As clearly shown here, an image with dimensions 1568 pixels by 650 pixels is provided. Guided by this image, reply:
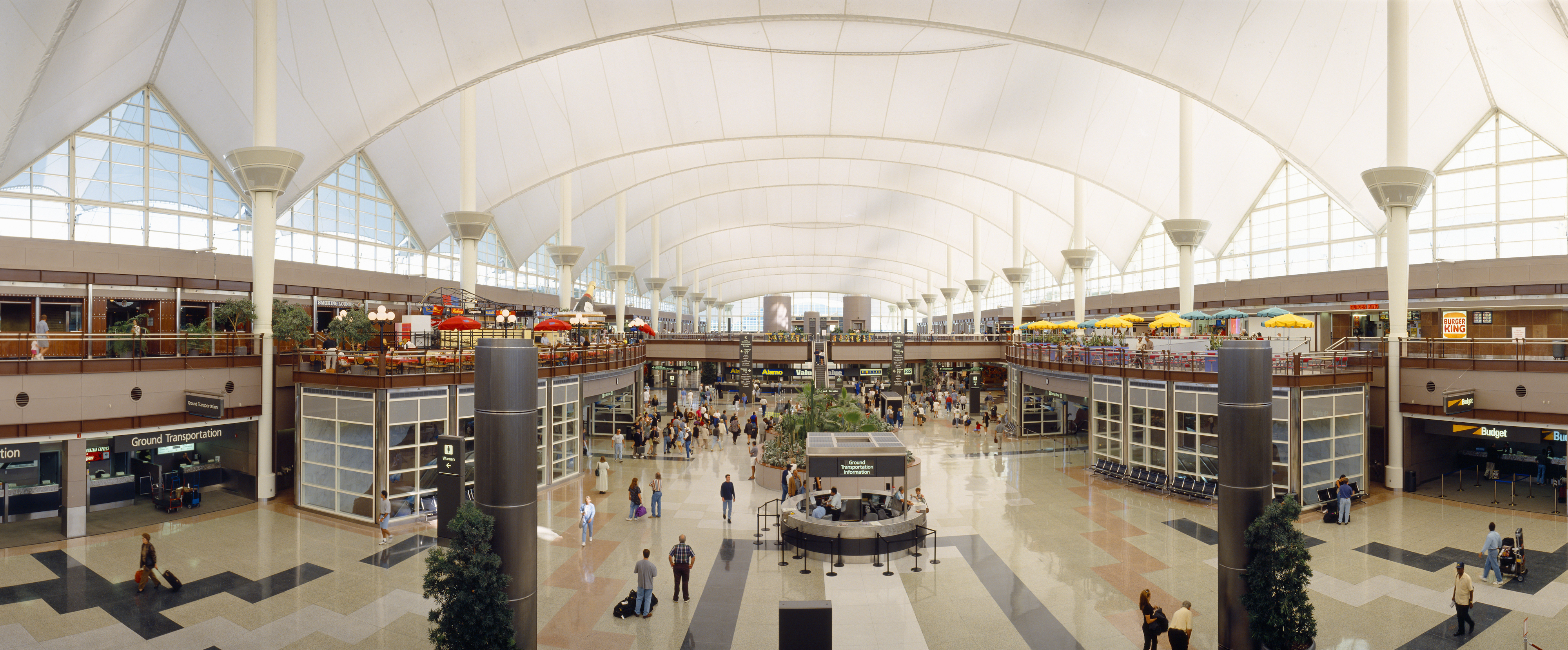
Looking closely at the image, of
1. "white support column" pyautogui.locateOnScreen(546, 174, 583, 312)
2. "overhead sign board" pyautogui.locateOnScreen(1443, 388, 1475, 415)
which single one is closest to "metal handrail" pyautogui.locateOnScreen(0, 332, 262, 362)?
"white support column" pyautogui.locateOnScreen(546, 174, 583, 312)

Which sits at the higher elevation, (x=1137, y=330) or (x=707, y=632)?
(x=1137, y=330)

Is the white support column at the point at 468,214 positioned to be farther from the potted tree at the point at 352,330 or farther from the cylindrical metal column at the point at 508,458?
the cylindrical metal column at the point at 508,458

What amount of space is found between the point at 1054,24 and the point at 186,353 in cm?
2689

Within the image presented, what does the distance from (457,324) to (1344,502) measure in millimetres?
22252

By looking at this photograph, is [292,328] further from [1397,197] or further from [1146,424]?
[1397,197]

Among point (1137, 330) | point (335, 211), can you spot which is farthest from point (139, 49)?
point (1137, 330)

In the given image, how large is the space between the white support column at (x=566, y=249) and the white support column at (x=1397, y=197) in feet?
102

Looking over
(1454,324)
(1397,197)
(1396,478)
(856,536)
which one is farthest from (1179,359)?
(1454,324)

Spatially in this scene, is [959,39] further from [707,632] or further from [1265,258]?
[707,632]

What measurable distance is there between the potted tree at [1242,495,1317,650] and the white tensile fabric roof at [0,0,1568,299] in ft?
61.8

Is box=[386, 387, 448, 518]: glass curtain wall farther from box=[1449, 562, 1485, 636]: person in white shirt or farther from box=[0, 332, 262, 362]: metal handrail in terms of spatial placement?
box=[1449, 562, 1485, 636]: person in white shirt

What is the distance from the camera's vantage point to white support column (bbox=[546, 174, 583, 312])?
35.0 m

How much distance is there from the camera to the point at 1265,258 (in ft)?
116

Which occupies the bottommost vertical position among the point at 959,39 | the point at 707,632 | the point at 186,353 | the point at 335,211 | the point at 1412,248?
the point at 707,632
